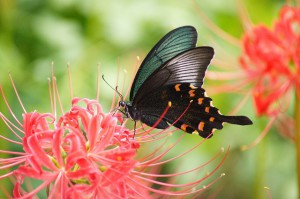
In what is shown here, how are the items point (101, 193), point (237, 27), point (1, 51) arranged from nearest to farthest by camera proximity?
point (101, 193)
point (1, 51)
point (237, 27)

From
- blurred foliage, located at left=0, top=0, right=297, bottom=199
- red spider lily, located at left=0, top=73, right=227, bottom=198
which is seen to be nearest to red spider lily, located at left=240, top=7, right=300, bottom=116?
blurred foliage, located at left=0, top=0, right=297, bottom=199

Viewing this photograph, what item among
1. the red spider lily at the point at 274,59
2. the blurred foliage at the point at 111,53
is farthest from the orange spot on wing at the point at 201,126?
the blurred foliage at the point at 111,53

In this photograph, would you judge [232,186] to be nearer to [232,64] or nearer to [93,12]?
[232,64]

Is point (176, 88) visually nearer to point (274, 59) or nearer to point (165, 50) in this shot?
point (165, 50)

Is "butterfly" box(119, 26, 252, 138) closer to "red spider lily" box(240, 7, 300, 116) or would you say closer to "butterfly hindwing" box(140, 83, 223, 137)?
"butterfly hindwing" box(140, 83, 223, 137)

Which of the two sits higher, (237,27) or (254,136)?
(237,27)

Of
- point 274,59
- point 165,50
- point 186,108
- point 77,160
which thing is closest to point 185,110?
point 186,108

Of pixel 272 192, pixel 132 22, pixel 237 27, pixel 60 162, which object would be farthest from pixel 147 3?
pixel 60 162
